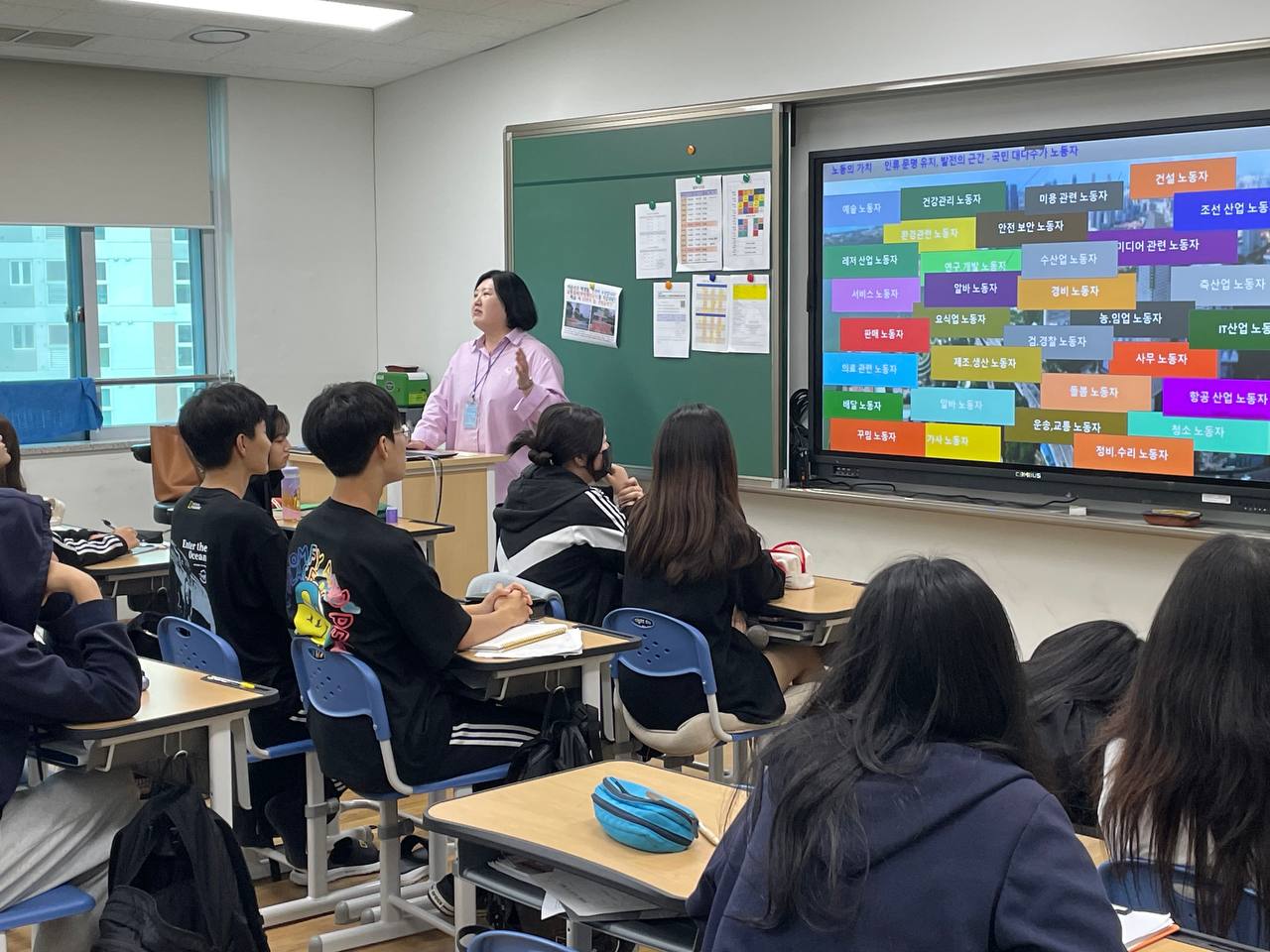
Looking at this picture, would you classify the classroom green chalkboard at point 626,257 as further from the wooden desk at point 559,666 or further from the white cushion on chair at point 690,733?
the wooden desk at point 559,666

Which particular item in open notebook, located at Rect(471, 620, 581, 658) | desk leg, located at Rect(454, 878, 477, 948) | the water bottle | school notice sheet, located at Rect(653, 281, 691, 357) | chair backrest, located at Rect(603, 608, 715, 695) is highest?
school notice sheet, located at Rect(653, 281, 691, 357)

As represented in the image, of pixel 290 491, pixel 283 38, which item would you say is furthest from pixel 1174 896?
pixel 283 38

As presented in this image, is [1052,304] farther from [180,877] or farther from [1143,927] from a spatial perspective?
[180,877]

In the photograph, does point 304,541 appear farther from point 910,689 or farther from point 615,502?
point 910,689

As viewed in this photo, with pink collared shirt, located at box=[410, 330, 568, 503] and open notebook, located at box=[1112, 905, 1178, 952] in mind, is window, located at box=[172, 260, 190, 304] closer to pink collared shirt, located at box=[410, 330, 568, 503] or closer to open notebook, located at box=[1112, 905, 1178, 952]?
pink collared shirt, located at box=[410, 330, 568, 503]

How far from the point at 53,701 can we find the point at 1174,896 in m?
1.83

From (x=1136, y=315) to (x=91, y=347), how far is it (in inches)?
219

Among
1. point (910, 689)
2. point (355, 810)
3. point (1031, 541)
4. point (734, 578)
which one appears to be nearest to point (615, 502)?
point (734, 578)

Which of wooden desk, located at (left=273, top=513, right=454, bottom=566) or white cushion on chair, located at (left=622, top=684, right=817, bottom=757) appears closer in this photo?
white cushion on chair, located at (left=622, top=684, right=817, bottom=757)

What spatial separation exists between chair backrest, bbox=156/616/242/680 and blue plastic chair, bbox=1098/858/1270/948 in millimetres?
2063

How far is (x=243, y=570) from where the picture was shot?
3449mm

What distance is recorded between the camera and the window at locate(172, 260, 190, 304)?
7863 mm

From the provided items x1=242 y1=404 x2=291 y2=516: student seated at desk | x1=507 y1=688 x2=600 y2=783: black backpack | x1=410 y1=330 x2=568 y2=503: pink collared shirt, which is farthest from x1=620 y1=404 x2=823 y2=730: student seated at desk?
x1=410 y1=330 x2=568 y2=503: pink collared shirt

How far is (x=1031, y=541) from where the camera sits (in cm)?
491
